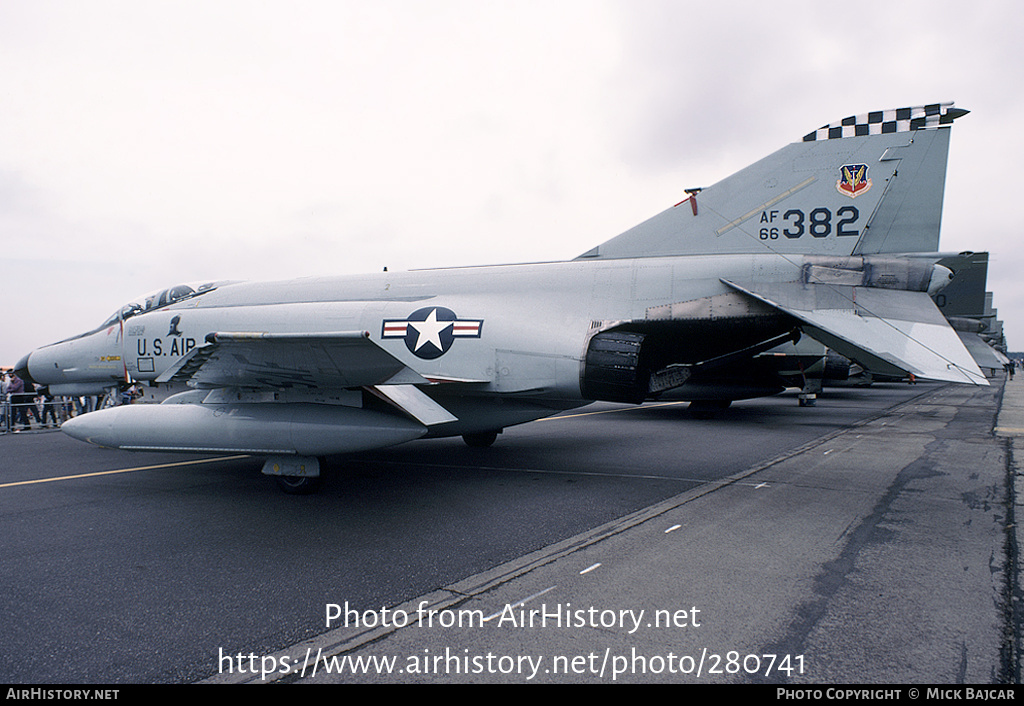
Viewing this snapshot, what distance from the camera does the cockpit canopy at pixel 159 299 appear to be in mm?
9109

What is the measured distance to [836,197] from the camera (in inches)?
262

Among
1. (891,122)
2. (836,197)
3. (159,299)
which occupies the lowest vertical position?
(159,299)

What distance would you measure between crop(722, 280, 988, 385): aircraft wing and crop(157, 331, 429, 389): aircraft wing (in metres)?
4.24

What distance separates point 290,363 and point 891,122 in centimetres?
719

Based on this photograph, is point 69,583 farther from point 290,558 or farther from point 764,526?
point 764,526

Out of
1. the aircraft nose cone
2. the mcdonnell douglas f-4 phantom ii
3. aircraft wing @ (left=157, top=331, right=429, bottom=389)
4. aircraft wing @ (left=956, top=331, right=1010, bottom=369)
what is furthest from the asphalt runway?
aircraft wing @ (left=956, top=331, right=1010, bottom=369)

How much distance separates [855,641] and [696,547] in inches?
55.1

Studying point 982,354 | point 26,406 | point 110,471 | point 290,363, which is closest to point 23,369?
point 26,406

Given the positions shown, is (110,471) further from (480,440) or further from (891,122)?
(891,122)

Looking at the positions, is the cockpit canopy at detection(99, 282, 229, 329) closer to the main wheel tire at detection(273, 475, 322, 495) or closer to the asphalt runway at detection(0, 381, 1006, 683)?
the asphalt runway at detection(0, 381, 1006, 683)

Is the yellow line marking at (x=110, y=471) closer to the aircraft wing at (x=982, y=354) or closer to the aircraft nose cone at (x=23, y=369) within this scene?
the aircraft nose cone at (x=23, y=369)

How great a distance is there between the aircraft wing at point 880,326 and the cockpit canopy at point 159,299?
8.44 m

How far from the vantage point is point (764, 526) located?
4520mm

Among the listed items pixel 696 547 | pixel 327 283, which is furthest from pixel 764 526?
pixel 327 283
